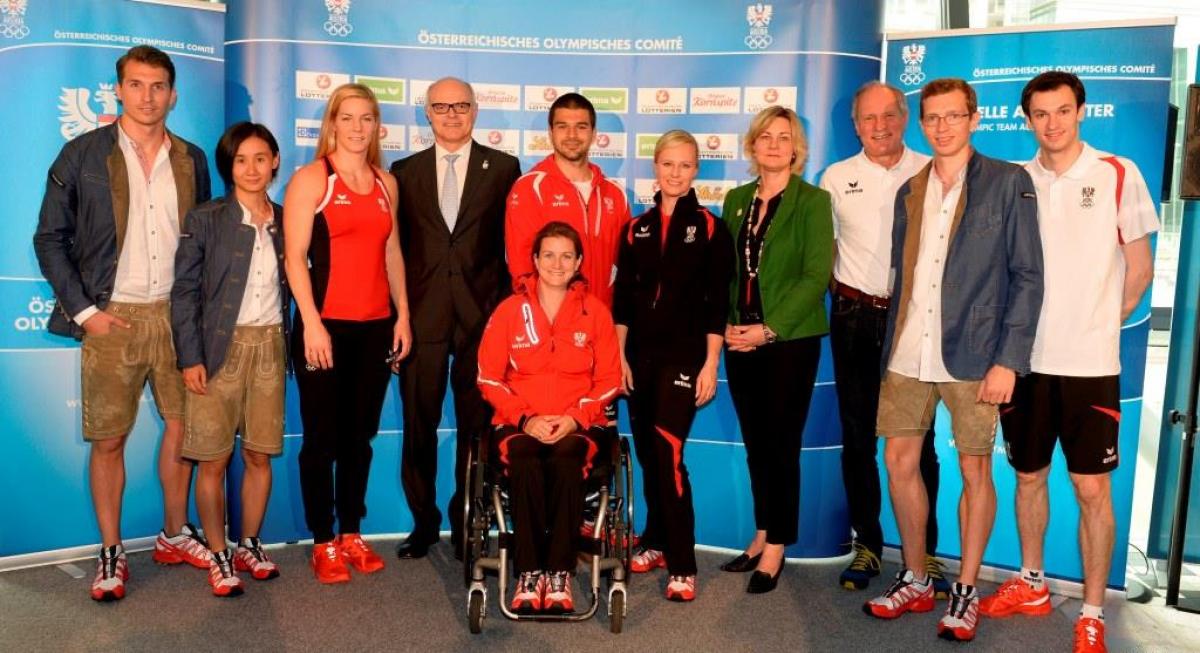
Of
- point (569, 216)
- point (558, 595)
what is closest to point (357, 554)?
point (558, 595)

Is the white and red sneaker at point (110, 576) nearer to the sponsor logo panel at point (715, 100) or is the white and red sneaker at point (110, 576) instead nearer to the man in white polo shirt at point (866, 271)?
the man in white polo shirt at point (866, 271)

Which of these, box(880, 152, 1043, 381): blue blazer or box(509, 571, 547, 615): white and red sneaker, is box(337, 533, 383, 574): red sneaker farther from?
box(880, 152, 1043, 381): blue blazer

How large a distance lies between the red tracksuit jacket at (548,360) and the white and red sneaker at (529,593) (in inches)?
20.4

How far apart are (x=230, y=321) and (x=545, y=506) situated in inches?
51.4

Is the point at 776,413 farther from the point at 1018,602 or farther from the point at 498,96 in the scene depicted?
the point at 498,96

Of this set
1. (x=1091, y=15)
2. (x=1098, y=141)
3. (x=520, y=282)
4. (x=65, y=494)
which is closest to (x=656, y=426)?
(x=520, y=282)

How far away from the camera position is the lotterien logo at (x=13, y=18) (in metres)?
3.73

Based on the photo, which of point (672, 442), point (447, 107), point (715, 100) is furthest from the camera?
point (715, 100)

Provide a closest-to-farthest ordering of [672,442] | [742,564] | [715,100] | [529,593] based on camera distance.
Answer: [529,593] → [672,442] → [742,564] → [715,100]

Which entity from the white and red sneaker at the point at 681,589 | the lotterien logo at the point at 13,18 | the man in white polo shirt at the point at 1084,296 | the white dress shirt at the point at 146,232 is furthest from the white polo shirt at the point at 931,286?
the lotterien logo at the point at 13,18

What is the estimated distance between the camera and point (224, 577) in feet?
12.0

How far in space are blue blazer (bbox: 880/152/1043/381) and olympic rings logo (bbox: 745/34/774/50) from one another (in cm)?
114

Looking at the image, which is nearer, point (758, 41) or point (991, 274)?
point (991, 274)

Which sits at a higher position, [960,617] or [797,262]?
[797,262]
